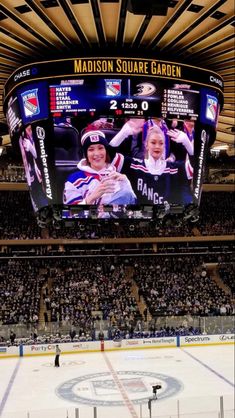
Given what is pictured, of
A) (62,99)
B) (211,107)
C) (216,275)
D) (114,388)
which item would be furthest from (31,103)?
(216,275)

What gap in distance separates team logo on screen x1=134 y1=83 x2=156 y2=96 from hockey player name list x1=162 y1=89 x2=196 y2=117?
0.26 m

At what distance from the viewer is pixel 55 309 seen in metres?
25.2

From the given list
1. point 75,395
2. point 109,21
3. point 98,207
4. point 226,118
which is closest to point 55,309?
point 75,395

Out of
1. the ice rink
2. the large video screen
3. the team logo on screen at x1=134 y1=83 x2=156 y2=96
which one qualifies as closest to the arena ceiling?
the large video screen

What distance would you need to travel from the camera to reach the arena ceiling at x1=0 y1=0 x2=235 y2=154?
308 inches

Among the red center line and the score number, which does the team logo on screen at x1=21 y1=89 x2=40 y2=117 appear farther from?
the red center line

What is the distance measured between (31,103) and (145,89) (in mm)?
2088

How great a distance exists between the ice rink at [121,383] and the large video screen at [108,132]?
3.57m

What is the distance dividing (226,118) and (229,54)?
3.82 m

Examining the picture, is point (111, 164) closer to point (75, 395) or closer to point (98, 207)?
point (98, 207)

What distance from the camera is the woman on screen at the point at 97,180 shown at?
9.44 metres

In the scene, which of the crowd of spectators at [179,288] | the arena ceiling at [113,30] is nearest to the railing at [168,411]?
the arena ceiling at [113,30]

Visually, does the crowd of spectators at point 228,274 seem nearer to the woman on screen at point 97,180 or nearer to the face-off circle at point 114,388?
the face-off circle at point 114,388

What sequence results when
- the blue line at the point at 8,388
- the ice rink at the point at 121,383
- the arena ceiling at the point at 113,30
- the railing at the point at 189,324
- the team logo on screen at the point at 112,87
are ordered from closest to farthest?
the arena ceiling at the point at 113,30
the ice rink at the point at 121,383
the team logo on screen at the point at 112,87
the blue line at the point at 8,388
the railing at the point at 189,324
